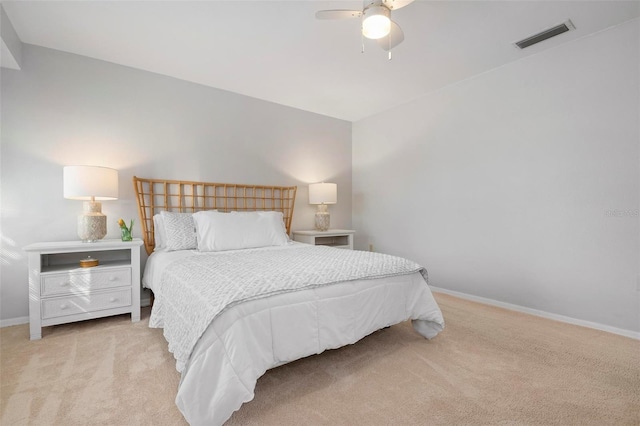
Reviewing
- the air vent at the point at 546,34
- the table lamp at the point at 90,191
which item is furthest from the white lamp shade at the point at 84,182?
the air vent at the point at 546,34

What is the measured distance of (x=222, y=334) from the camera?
1.34 metres

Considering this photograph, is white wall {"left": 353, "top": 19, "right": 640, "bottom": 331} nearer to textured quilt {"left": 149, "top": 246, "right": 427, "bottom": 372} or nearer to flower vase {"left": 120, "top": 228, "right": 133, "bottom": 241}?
textured quilt {"left": 149, "top": 246, "right": 427, "bottom": 372}

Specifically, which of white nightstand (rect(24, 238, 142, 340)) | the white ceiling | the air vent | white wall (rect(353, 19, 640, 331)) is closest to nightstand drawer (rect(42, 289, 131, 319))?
white nightstand (rect(24, 238, 142, 340))

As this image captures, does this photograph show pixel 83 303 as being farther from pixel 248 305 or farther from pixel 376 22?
pixel 376 22

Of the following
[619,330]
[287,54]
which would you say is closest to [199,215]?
[287,54]

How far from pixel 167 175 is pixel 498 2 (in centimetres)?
337

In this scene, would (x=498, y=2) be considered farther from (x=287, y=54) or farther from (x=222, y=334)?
(x=222, y=334)

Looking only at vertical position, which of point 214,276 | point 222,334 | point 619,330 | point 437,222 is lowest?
point 619,330

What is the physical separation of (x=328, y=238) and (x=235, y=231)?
5.85 feet

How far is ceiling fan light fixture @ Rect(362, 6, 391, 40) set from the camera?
185 cm

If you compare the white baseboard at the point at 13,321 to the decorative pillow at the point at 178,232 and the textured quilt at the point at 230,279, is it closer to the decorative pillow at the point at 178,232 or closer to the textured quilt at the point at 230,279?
the decorative pillow at the point at 178,232

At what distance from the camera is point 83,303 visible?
2426 millimetres

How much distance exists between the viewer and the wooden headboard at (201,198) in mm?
3079

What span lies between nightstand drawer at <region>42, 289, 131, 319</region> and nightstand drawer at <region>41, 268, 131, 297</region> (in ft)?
0.20
